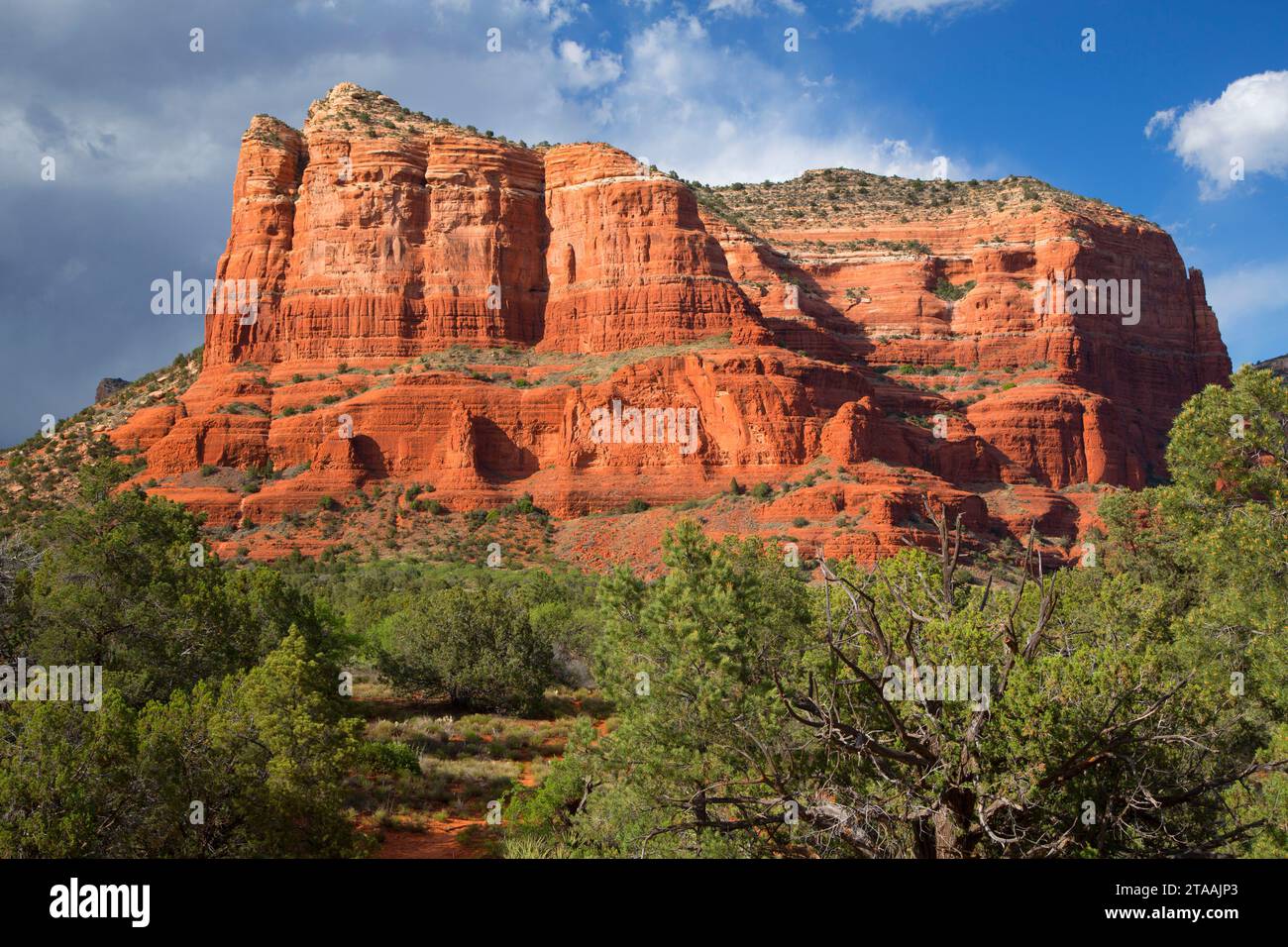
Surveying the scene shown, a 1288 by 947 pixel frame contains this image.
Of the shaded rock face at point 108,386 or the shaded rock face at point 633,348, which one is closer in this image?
the shaded rock face at point 633,348

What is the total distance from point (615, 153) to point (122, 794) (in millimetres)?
82476

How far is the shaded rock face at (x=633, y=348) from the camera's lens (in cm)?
7006

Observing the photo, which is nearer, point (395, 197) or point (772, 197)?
point (395, 197)

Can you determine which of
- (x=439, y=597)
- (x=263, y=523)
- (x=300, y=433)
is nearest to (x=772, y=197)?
(x=300, y=433)

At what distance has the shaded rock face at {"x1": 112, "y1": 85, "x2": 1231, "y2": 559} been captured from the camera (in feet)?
230

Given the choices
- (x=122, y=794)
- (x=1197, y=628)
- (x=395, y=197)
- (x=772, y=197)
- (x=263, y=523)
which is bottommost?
(x=122, y=794)

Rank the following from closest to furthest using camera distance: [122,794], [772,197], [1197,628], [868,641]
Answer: [122,794], [868,641], [1197,628], [772,197]

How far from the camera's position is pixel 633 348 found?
78938 millimetres

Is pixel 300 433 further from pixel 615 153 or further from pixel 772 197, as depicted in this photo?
pixel 772 197

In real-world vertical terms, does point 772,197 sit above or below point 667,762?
above

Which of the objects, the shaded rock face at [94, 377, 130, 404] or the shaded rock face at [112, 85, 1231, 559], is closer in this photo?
the shaded rock face at [112, 85, 1231, 559]

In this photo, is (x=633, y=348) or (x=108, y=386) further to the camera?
(x=108, y=386)
